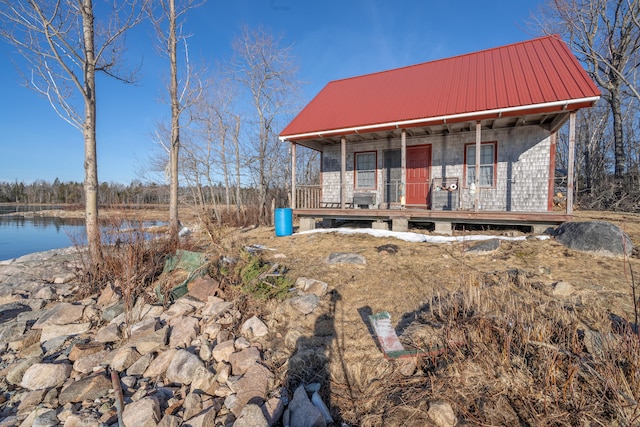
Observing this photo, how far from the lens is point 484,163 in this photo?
9.33m

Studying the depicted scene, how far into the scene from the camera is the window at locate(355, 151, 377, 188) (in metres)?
10.8

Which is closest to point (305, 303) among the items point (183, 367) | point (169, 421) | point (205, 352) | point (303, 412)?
point (205, 352)

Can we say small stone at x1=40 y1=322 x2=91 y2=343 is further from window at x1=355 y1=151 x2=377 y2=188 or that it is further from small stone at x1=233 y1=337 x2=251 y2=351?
window at x1=355 y1=151 x2=377 y2=188

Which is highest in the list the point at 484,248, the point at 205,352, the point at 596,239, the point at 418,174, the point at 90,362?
the point at 418,174

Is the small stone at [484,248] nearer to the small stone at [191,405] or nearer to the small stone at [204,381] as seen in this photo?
the small stone at [204,381]

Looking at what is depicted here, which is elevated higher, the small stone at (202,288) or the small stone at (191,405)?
the small stone at (202,288)

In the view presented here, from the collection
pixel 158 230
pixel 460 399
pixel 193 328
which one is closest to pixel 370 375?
pixel 460 399

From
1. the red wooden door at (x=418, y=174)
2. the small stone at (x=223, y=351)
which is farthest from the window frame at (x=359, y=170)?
the small stone at (x=223, y=351)

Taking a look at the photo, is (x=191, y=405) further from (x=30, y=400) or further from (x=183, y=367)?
(x=30, y=400)

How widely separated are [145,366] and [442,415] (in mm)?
2859

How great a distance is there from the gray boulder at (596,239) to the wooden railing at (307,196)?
6794 millimetres

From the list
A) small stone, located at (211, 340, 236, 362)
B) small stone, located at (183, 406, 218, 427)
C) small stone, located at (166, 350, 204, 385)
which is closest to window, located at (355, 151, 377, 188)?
small stone, located at (211, 340, 236, 362)

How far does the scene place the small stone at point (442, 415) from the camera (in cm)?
214

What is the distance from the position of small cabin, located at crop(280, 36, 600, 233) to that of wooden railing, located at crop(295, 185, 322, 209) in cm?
4
